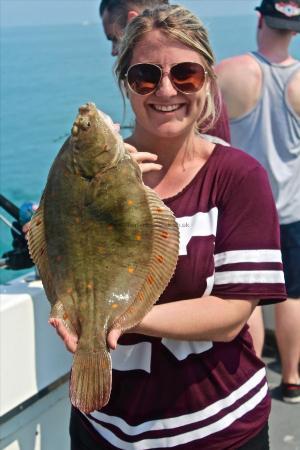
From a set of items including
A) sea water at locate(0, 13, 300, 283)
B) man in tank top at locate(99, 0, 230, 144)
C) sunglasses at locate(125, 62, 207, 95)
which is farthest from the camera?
sea water at locate(0, 13, 300, 283)

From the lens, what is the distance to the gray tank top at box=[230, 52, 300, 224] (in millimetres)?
3510

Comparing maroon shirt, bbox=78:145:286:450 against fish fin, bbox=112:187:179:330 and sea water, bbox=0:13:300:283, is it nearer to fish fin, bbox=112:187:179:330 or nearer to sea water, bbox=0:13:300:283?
fish fin, bbox=112:187:179:330

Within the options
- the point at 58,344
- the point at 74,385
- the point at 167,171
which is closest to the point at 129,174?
the point at 167,171

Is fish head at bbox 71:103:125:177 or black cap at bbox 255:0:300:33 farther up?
fish head at bbox 71:103:125:177

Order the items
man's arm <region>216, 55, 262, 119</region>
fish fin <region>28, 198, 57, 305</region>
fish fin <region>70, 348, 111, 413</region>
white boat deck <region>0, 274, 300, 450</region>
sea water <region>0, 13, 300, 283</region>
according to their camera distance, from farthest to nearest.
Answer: sea water <region>0, 13, 300, 283</region> → man's arm <region>216, 55, 262, 119</region> → white boat deck <region>0, 274, 300, 450</region> → fish fin <region>28, 198, 57, 305</region> → fish fin <region>70, 348, 111, 413</region>

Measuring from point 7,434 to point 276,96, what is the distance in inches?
87.1

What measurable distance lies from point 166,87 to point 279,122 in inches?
76.8

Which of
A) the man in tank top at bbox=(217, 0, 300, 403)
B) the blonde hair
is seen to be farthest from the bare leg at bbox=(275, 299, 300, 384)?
the blonde hair

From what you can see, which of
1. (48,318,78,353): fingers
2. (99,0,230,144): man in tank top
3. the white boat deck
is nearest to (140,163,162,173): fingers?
(48,318,78,353): fingers

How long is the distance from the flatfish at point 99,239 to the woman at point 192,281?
4.6 inches

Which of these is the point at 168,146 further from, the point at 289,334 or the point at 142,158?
the point at 289,334

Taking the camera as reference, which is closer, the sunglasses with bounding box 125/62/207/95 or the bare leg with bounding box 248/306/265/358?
the sunglasses with bounding box 125/62/207/95

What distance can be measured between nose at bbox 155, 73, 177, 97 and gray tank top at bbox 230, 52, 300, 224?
1877 mm

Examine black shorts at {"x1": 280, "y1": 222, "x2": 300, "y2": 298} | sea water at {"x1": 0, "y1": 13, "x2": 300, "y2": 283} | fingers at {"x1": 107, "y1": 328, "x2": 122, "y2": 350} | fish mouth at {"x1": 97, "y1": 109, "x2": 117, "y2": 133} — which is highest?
fish mouth at {"x1": 97, "y1": 109, "x2": 117, "y2": 133}
